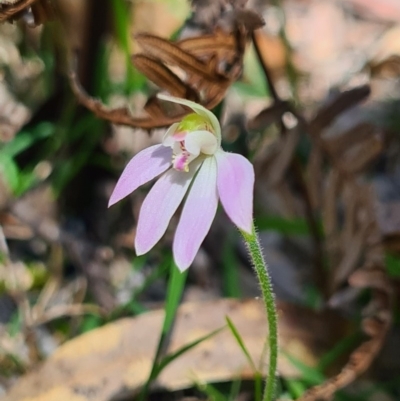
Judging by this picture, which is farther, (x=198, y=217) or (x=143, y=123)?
(x=143, y=123)

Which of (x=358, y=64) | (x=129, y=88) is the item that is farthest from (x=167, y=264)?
(x=358, y=64)

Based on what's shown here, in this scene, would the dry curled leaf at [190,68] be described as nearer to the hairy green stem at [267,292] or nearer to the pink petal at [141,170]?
the pink petal at [141,170]

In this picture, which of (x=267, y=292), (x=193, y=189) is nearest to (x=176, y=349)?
(x=267, y=292)

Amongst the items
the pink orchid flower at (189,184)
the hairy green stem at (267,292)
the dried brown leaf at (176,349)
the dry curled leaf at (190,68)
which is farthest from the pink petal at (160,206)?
the dried brown leaf at (176,349)

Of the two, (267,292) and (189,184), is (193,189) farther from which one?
(267,292)

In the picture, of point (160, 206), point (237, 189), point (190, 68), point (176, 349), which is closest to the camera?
point (237, 189)

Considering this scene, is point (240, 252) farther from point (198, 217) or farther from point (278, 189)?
point (198, 217)
